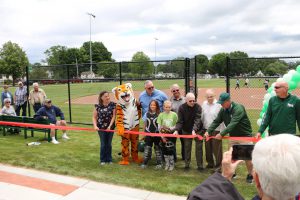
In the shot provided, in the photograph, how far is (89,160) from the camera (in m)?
7.68

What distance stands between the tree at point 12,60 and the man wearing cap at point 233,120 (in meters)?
68.0

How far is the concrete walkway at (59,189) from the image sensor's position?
5.43 m

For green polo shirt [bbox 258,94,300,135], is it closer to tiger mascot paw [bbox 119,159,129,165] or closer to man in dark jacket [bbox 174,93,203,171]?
man in dark jacket [bbox 174,93,203,171]

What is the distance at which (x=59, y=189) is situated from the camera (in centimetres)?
582

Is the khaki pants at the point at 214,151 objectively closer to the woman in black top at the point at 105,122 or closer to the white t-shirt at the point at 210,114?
the white t-shirt at the point at 210,114

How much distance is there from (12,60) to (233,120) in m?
70.3

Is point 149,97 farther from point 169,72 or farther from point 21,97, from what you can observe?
point 21,97

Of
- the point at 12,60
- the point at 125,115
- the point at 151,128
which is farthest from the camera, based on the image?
the point at 12,60

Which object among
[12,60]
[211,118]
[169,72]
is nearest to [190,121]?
[211,118]

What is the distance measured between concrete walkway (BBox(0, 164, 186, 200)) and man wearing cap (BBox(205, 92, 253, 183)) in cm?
149

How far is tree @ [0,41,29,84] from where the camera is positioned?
68500mm

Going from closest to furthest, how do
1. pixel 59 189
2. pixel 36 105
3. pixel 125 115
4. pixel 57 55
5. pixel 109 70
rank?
pixel 59 189
pixel 125 115
pixel 36 105
pixel 109 70
pixel 57 55

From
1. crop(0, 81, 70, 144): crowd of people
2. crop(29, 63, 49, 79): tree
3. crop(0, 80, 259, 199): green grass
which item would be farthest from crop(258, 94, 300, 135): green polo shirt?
crop(29, 63, 49, 79): tree

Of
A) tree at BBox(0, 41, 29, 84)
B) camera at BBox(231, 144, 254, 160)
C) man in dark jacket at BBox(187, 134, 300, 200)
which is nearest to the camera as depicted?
man in dark jacket at BBox(187, 134, 300, 200)
